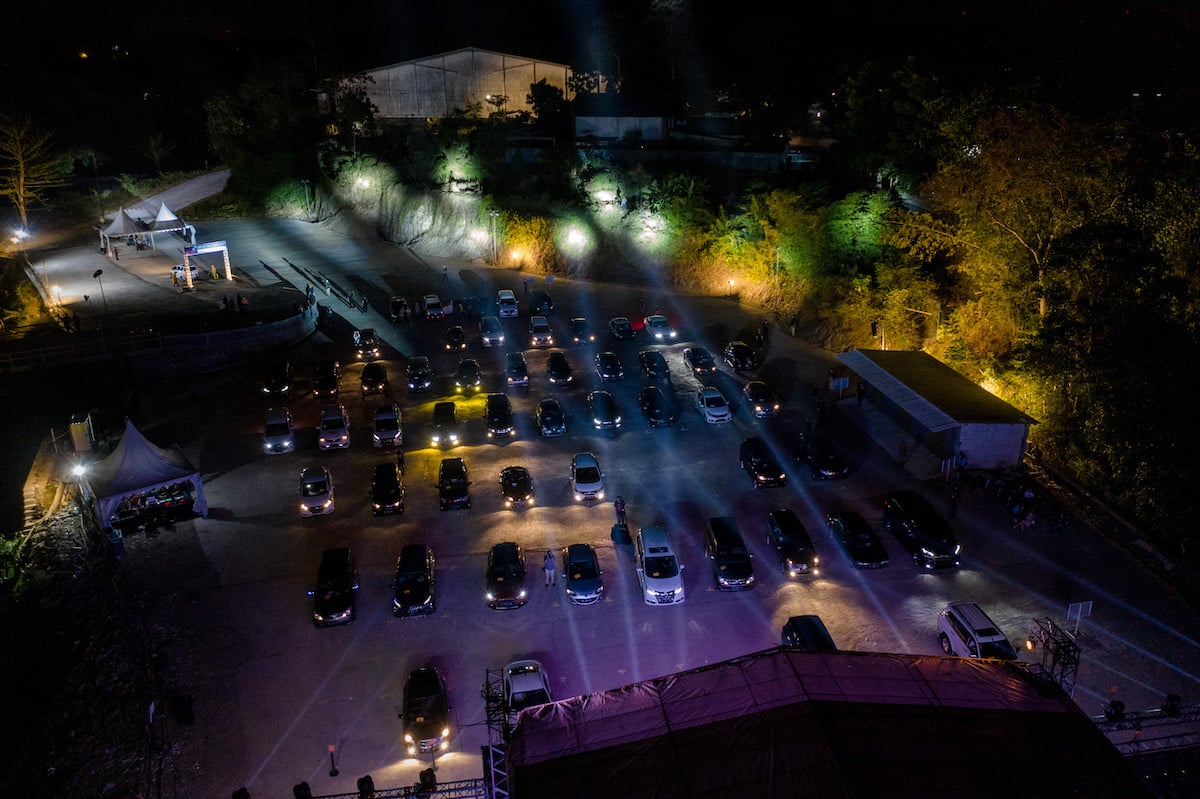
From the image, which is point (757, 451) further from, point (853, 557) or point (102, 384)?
point (102, 384)

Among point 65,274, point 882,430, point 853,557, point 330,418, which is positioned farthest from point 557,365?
point 65,274

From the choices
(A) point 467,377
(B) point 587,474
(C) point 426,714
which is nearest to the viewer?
(C) point 426,714

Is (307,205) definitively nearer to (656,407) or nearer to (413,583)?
(656,407)

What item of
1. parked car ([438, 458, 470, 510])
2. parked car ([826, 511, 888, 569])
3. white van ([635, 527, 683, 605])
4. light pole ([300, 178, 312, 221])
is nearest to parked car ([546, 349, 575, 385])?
parked car ([438, 458, 470, 510])

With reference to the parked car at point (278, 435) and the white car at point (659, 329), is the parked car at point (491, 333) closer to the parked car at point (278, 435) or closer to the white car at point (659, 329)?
the white car at point (659, 329)

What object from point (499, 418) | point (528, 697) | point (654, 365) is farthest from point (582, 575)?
point (654, 365)

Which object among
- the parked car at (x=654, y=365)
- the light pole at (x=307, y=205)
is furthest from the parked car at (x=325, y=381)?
the light pole at (x=307, y=205)

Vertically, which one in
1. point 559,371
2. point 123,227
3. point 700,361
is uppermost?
point 123,227
